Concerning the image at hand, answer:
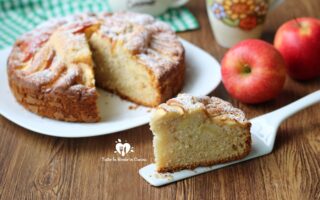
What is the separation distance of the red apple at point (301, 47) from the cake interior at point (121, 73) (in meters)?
0.72

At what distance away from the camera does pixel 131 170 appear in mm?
2127

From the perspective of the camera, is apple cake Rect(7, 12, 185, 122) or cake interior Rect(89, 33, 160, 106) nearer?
apple cake Rect(7, 12, 185, 122)

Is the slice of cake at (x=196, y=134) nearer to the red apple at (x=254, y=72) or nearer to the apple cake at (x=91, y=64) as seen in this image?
the red apple at (x=254, y=72)

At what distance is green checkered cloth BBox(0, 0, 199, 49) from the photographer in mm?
3222

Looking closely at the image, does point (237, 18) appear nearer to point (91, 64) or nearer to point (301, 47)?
point (301, 47)

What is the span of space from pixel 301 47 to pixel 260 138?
0.65m

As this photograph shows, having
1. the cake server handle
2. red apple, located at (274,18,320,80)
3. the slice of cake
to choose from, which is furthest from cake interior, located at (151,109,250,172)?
red apple, located at (274,18,320,80)

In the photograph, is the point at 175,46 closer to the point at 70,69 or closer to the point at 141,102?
the point at 141,102

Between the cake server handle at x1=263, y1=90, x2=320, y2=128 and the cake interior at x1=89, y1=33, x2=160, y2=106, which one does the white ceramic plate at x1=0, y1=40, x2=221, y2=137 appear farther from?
the cake server handle at x1=263, y1=90, x2=320, y2=128

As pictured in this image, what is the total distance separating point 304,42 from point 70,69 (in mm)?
1158

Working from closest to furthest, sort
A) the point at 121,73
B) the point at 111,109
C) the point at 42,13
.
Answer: the point at 111,109, the point at 121,73, the point at 42,13

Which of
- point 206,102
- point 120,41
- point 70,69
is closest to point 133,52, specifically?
point 120,41

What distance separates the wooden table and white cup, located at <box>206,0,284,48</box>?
0.61m

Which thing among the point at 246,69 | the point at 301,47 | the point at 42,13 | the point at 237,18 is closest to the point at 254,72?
the point at 246,69
